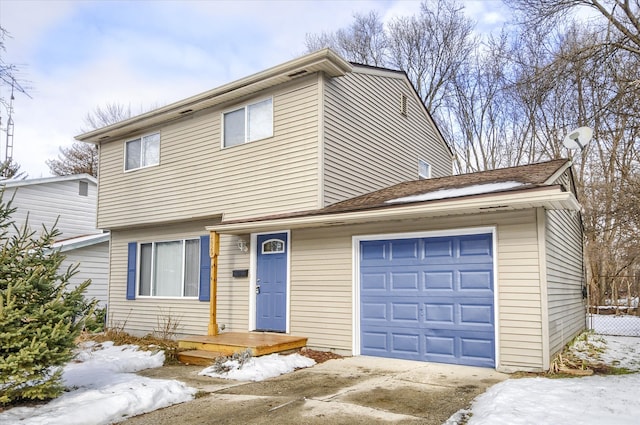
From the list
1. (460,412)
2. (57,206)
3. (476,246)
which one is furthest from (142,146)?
(460,412)

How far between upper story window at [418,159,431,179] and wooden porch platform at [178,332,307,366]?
6323 mm

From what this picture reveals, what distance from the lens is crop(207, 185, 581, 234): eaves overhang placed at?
238 inches

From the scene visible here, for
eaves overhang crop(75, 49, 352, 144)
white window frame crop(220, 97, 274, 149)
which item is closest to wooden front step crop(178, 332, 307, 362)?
white window frame crop(220, 97, 274, 149)

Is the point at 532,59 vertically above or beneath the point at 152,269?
above

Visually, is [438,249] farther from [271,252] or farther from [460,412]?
[271,252]

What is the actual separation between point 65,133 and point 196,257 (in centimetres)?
1993

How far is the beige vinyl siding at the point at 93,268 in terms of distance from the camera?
47.2 ft

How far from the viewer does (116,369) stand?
716cm

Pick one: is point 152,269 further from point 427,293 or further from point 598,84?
point 598,84

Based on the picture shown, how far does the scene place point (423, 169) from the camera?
13273mm

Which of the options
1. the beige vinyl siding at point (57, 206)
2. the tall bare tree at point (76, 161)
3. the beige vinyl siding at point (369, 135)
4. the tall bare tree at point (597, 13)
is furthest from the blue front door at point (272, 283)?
the tall bare tree at point (76, 161)

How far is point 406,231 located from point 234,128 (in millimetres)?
4576

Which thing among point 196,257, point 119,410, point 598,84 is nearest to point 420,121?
point 598,84

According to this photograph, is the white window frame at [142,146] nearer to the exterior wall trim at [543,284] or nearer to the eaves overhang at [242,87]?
the eaves overhang at [242,87]
